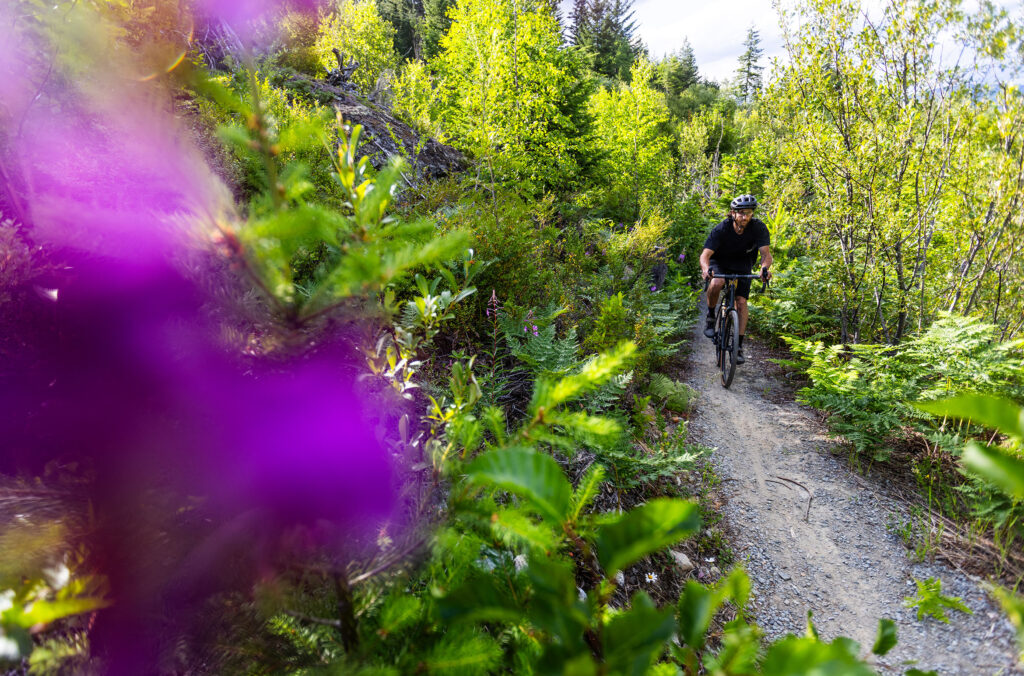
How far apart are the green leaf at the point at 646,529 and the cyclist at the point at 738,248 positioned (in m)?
5.68

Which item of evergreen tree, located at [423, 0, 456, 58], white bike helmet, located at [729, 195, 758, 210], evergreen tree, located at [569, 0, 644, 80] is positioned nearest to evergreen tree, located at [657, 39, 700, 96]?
evergreen tree, located at [569, 0, 644, 80]

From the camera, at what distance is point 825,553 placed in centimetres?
341

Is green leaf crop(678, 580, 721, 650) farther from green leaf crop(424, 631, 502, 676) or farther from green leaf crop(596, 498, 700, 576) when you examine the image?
green leaf crop(424, 631, 502, 676)

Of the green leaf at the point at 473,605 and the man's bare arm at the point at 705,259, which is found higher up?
the man's bare arm at the point at 705,259

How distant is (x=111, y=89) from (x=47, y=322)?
0.50 meters

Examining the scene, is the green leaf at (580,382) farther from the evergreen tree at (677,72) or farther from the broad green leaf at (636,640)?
the evergreen tree at (677,72)

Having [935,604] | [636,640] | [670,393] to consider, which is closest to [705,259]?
[670,393]

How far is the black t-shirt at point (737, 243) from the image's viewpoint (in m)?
5.84

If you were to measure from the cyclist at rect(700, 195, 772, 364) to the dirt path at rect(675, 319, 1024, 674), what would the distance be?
5.08 feet

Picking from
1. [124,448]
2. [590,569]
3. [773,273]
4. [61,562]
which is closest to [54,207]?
[124,448]

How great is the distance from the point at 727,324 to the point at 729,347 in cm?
33

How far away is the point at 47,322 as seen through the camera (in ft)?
2.47

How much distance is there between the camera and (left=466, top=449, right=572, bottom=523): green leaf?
60 centimetres

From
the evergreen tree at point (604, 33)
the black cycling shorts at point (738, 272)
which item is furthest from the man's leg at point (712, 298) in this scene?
the evergreen tree at point (604, 33)
